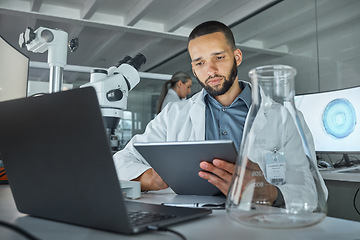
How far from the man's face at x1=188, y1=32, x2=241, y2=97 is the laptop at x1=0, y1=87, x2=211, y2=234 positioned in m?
0.96

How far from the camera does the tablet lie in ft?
2.49


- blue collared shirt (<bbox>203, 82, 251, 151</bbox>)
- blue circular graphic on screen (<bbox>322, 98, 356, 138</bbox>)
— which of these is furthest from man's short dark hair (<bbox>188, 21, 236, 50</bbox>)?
blue circular graphic on screen (<bbox>322, 98, 356, 138</bbox>)

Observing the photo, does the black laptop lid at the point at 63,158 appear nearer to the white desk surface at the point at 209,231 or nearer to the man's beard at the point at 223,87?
the white desk surface at the point at 209,231

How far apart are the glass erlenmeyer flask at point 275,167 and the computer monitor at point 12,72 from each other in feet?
3.70

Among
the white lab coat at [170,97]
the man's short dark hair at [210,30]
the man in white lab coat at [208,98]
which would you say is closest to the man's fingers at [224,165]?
the man in white lab coat at [208,98]

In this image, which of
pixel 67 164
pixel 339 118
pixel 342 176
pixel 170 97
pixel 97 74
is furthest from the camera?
pixel 170 97

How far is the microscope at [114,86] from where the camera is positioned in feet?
4.27

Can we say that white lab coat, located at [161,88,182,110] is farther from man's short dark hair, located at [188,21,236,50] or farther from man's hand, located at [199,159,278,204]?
man's hand, located at [199,159,278,204]

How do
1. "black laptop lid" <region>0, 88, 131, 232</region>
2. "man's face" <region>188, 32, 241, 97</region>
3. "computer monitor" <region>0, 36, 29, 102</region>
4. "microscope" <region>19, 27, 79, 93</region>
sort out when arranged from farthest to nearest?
"man's face" <region>188, 32, 241, 97</region>, "computer monitor" <region>0, 36, 29, 102</region>, "microscope" <region>19, 27, 79, 93</region>, "black laptop lid" <region>0, 88, 131, 232</region>

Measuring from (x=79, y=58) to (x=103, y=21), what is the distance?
6.84ft

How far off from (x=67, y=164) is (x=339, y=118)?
1.98m

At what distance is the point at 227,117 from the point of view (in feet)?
5.33

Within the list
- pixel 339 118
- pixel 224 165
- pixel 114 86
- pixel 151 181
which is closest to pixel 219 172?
pixel 224 165

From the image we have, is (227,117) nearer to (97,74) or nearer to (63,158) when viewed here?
(97,74)
